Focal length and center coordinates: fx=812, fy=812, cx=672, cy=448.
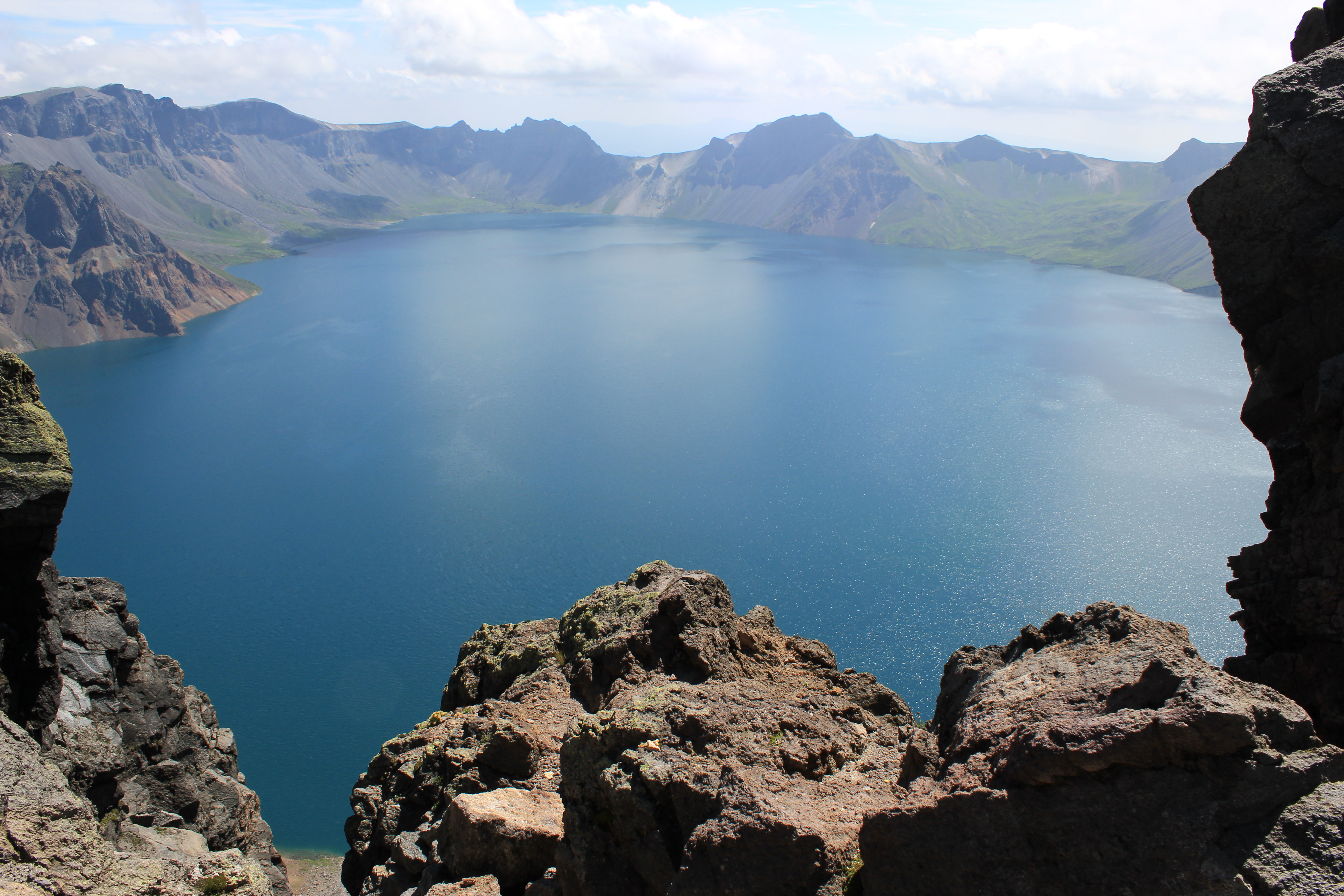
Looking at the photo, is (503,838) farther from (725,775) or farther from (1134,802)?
(1134,802)

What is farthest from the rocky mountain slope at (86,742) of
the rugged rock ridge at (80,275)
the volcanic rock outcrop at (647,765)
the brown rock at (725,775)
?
the rugged rock ridge at (80,275)

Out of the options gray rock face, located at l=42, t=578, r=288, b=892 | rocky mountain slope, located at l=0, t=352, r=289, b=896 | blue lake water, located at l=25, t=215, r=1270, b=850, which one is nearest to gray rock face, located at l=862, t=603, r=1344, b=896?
rocky mountain slope, located at l=0, t=352, r=289, b=896

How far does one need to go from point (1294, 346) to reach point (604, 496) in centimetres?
6430

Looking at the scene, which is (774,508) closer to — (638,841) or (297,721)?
(297,721)

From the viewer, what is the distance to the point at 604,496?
3029 inches

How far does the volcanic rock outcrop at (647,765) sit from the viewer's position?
445 inches

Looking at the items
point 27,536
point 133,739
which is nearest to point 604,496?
point 133,739

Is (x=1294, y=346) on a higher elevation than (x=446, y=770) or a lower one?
higher

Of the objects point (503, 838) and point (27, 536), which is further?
point (27, 536)

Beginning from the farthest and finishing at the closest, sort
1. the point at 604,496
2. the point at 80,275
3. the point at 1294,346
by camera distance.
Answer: the point at 80,275, the point at 604,496, the point at 1294,346

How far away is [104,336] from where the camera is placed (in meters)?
167

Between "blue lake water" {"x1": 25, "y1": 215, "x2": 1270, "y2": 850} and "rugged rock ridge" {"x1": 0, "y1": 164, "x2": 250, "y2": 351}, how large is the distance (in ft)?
99.8

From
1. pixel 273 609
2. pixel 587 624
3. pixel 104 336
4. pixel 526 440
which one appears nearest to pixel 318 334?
pixel 104 336

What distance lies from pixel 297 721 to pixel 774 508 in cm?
4158
